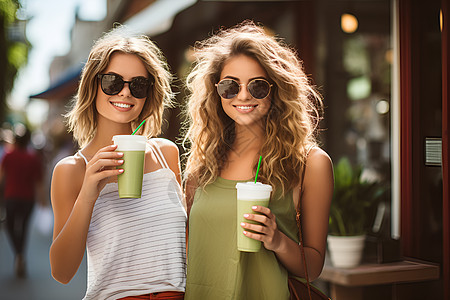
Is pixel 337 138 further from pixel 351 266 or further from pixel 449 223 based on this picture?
pixel 449 223

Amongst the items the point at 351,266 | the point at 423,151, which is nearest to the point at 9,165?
the point at 351,266

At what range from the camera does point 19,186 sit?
685 cm

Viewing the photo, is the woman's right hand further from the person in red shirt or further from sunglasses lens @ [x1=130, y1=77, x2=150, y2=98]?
the person in red shirt

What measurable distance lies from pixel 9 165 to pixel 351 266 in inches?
202

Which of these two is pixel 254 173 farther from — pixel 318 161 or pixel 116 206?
pixel 116 206

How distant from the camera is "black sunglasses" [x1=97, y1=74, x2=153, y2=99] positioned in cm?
209

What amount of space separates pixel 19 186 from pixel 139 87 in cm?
539

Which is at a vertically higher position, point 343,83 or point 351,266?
point 343,83

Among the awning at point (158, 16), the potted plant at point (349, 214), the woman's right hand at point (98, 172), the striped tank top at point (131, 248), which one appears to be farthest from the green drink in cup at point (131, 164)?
the awning at point (158, 16)

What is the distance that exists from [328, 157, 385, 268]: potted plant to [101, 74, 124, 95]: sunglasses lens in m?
2.00

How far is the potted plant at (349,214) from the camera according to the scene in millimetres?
3520

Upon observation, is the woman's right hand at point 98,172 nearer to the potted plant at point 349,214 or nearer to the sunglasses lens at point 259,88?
the sunglasses lens at point 259,88

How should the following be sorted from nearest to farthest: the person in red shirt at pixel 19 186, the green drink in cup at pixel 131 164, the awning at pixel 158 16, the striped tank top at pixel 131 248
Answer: the green drink in cup at pixel 131 164, the striped tank top at pixel 131 248, the awning at pixel 158 16, the person in red shirt at pixel 19 186

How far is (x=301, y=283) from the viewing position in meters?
2.06
